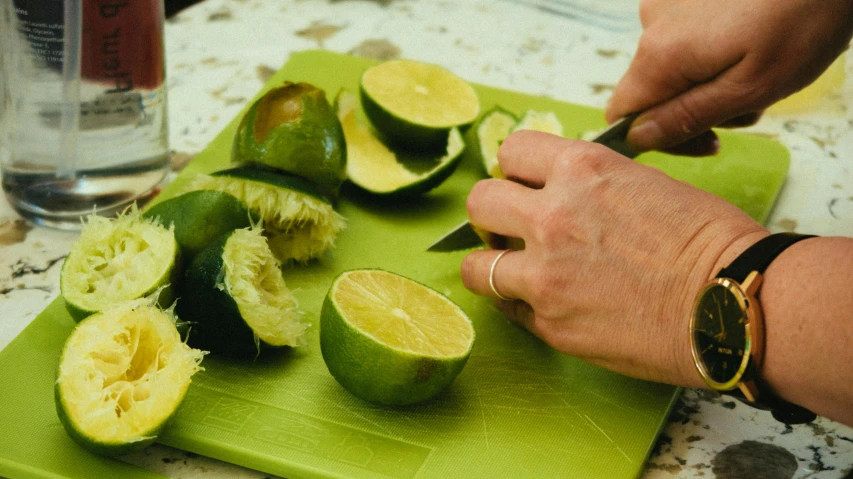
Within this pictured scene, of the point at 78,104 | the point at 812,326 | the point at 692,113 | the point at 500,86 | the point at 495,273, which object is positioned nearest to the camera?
the point at 812,326

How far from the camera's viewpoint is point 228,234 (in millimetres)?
1156

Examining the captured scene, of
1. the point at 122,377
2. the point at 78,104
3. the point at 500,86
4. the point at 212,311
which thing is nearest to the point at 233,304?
the point at 212,311

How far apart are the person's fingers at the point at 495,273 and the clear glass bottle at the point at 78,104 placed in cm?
58

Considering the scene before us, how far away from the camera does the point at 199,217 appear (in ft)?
4.02

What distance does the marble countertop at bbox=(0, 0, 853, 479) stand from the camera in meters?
1.12

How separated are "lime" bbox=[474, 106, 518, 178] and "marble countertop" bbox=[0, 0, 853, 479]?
0.33 m

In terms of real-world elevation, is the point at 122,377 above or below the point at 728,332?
below

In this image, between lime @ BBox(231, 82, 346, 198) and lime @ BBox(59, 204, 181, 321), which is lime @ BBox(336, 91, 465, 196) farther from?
lime @ BBox(59, 204, 181, 321)

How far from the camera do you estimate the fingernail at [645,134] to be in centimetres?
149

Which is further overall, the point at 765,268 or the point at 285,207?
the point at 285,207

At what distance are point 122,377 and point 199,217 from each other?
0.94 feet

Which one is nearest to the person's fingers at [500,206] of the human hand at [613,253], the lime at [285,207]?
the human hand at [613,253]

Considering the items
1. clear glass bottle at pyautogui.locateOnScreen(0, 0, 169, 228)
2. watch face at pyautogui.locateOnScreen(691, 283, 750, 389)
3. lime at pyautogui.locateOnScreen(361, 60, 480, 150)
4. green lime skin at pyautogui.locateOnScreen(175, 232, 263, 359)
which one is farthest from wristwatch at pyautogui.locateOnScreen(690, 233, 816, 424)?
clear glass bottle at pyautogui.locateOnScreen(0, 0, 169, 228)

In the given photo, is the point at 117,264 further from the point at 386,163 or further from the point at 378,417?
the point at 386,163
